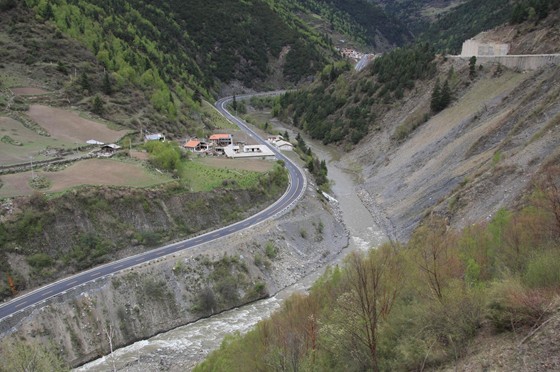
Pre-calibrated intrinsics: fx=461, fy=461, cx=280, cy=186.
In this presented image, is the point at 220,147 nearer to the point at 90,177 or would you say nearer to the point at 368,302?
the point at 90,177

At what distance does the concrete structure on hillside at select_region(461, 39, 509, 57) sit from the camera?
230ft

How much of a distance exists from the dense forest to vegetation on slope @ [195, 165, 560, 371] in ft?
→ 202

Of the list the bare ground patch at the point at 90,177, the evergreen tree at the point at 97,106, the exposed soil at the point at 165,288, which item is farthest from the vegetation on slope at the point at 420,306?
the evergreen tree at the point at 97,106

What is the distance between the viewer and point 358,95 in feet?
295

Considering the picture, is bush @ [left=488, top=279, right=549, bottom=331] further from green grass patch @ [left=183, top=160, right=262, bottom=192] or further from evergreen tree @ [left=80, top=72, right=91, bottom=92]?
evergreen tree @ [left=80, top=72, right=91, bottom=92]

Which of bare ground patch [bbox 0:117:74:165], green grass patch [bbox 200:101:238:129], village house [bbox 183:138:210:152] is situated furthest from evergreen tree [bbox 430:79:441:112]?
bare ground patch [bbox 0:117:74:165]

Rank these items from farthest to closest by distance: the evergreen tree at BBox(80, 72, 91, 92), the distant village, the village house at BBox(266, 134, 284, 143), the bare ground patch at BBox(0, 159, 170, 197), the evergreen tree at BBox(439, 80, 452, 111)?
the village house at BBox(266, 134, 284, 143)
the evergreen tree at BBox(439, 80, 452, 111)
the evergreen tree at BBox(80, 72, 91, 92)
the distant village
the bare ground patch at BBox(0, 159, 170, 197)

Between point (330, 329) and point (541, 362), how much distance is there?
6.81 m

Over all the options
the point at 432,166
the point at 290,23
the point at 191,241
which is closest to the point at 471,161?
the point at 432,166

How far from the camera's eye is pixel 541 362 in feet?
38.7

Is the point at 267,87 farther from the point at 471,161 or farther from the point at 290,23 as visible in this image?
the point at 471,161

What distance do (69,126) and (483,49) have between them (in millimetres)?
62499

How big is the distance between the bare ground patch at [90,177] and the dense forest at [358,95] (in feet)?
145

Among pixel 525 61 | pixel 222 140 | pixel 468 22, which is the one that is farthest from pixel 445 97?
pixel 468 22
